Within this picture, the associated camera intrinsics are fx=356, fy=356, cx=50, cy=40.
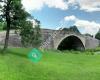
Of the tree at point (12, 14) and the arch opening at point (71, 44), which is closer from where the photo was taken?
the tree at point (12, 14)

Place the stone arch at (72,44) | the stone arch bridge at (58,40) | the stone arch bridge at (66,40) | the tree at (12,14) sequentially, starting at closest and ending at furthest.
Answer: the tree at (12,14) < the stone arch bridge at (58,40) < the stone arch bridge at (66,40) < the stone arch at (72,44)

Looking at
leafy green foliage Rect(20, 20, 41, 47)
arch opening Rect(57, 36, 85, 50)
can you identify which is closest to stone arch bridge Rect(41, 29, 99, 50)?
arch opening Rect(57, 36, 85, 50)

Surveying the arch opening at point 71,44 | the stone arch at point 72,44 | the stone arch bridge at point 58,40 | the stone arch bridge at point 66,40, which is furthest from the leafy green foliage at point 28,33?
the arch opening at point 71,44

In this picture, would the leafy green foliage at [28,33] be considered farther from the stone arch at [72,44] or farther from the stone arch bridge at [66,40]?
the stone arch at [72,44]

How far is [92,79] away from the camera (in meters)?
27.2

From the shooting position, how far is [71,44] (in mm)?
103500

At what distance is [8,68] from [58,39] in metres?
51.2

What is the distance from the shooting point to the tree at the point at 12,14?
129ft

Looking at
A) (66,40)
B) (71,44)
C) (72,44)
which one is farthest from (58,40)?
(71,44)

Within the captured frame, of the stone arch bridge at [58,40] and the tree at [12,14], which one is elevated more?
the tree at [12,14]

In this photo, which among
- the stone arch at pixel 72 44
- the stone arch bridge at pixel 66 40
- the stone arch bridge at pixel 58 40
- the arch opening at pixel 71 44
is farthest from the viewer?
the arch opening at pixel 71 44

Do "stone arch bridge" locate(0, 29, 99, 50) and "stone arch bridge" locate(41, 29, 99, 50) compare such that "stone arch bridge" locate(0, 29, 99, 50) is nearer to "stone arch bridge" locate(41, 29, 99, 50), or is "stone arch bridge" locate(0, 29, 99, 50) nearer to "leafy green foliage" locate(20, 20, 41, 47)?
"stone arch bridge" locate(41, 29, 99, 50)

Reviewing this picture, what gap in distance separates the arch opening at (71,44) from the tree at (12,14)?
179 feet

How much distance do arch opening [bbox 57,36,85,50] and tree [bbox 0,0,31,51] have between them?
54.4m
